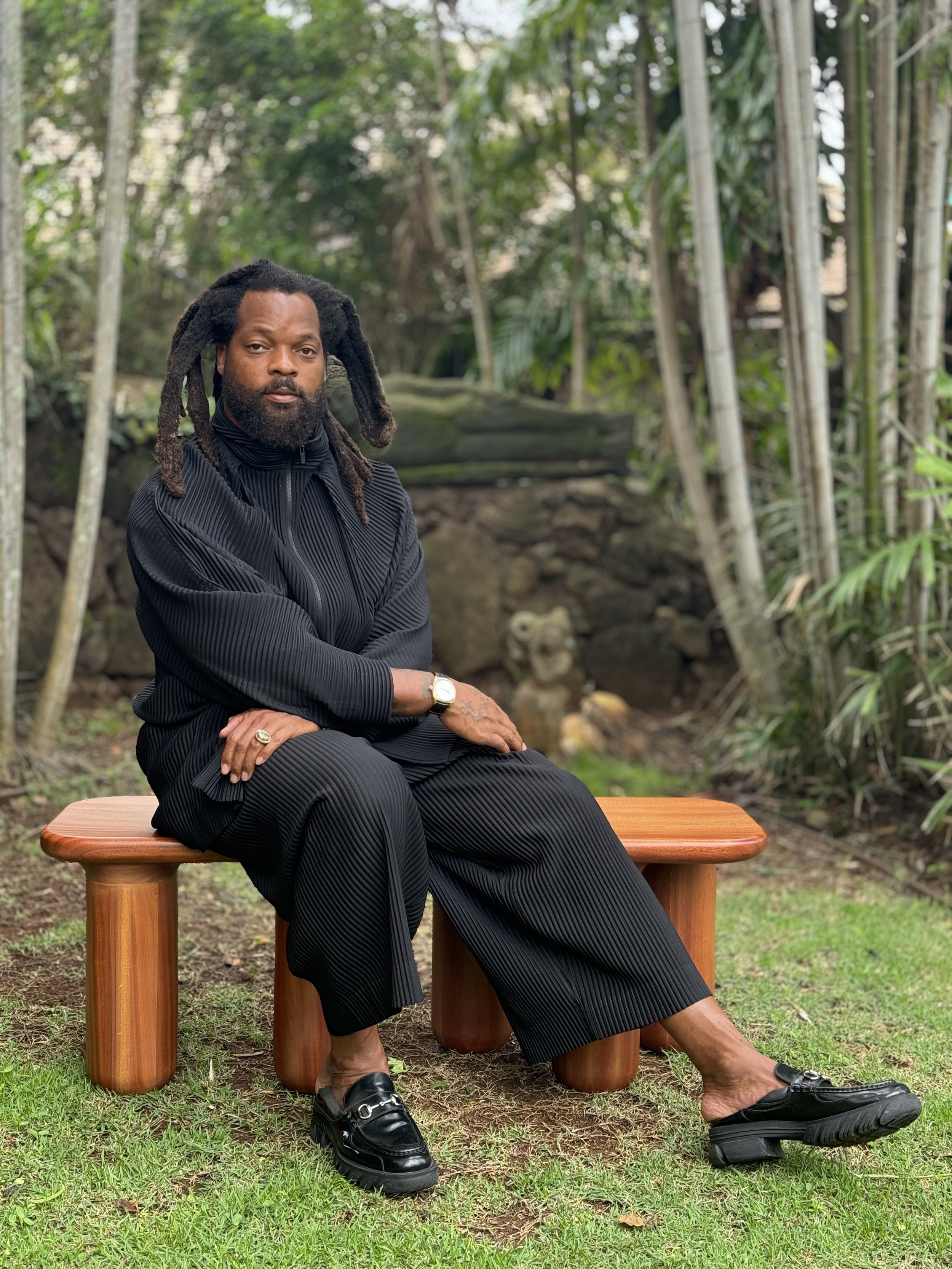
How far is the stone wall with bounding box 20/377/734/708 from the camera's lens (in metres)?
6.40

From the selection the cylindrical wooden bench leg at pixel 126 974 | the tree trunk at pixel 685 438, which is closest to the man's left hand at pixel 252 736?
the cylindrical wooden bench leg at pixel 126 974

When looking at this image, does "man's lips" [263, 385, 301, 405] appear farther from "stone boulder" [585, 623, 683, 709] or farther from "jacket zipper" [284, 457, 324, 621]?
"stone boulder" [585, 623, 683, 709]

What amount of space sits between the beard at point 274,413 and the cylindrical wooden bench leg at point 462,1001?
3.60 ft

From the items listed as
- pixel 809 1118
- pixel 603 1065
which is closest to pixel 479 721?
pixel 603 1065

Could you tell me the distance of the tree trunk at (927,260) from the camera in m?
4.33

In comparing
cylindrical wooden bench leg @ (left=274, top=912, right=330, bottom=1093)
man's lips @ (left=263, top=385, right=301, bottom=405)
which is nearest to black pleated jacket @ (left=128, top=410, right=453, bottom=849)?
man's lips @ (left=263, top=385, right=301, bottom=405)

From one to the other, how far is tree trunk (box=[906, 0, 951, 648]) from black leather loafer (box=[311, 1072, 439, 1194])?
2768mm

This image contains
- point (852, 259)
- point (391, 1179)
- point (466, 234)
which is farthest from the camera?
point (466, 234)

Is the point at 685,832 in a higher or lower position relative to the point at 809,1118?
higher

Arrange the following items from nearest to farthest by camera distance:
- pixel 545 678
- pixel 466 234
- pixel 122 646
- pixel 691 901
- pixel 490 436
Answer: pixel 691 901, pixel 545 678, pixel 122 646, pixel 490 436, pixel 466 234

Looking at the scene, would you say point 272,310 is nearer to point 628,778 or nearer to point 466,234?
point 628,778

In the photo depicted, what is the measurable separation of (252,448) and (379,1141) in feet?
4.68

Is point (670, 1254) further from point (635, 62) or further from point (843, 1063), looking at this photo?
point (635, 62)

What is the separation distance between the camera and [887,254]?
4.62 meters
